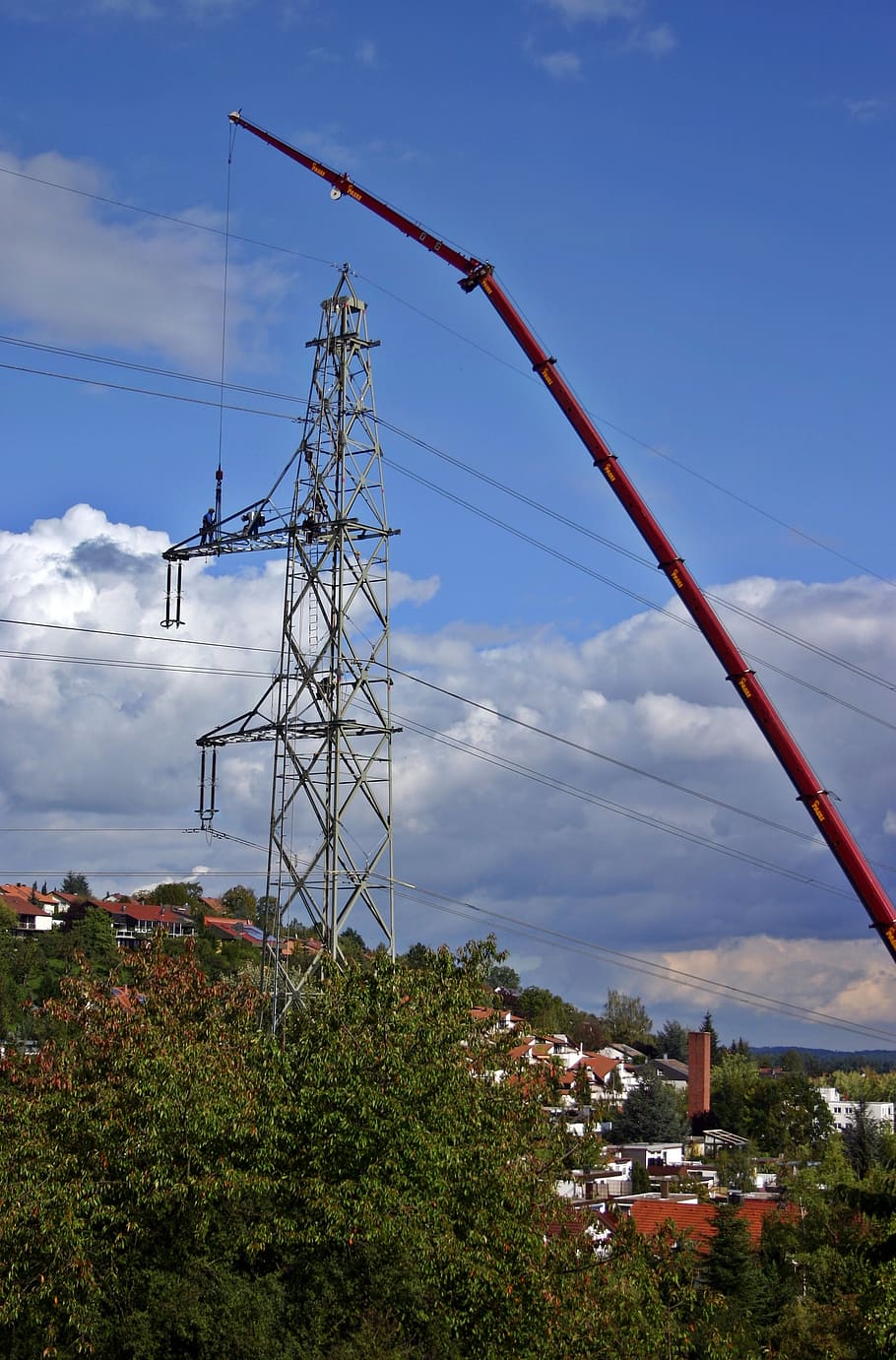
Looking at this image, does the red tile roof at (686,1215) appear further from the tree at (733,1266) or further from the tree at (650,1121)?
the tree at (650,1121)

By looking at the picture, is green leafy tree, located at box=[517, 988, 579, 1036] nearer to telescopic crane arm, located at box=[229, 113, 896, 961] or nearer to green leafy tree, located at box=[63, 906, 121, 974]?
green leafy tree, located at box=[63, 906, 121, 974]

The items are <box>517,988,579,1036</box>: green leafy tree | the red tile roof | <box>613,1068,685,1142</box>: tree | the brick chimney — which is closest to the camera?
the red tile roof

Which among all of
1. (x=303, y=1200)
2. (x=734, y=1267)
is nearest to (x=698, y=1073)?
(x=734, y=1267)

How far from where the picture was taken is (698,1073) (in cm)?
14112

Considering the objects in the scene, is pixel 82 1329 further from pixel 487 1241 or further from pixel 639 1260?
pixel 639 1260

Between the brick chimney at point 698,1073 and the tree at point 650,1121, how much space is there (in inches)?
471

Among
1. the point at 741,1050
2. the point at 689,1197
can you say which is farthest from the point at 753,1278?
the point at 741,1050

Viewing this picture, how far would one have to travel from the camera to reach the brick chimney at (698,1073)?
13750 cm

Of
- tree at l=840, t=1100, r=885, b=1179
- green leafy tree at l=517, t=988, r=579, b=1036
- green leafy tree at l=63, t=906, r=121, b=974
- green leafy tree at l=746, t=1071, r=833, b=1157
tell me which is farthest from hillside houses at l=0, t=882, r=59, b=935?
tree at l=840, t=1100, r=885, b=1179

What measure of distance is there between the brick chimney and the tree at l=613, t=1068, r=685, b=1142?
11960mm

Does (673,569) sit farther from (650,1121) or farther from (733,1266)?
(650,1121)

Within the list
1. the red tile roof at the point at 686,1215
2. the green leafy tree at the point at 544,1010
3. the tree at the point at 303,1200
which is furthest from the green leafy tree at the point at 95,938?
the tree at the point at 303,1200

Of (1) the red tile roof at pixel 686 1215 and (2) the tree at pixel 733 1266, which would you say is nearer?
(2) the tree at pixel 733 1266

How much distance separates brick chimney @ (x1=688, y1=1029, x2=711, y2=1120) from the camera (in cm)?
13750
